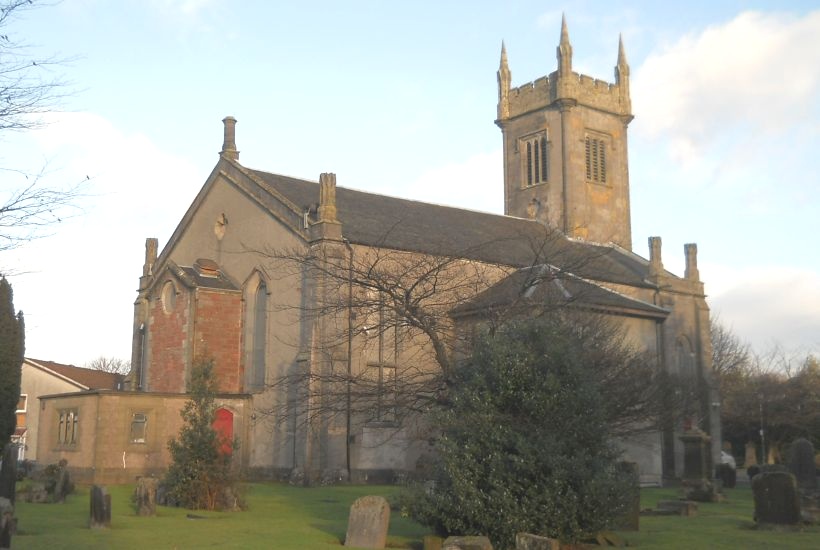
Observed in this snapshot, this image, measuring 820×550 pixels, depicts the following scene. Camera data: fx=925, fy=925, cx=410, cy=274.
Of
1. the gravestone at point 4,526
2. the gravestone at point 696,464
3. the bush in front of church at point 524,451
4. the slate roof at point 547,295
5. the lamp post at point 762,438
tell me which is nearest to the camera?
the gravestone at point 4,526

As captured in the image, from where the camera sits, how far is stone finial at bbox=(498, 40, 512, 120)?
182 ft

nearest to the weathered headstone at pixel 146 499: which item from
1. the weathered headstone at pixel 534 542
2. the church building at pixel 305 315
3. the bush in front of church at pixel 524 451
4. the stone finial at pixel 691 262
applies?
the bush in front of church at pixel 524 451

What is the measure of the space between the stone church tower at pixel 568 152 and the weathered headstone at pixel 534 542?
122 ft

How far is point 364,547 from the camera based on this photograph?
16.4 m

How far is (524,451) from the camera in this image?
15758 mm

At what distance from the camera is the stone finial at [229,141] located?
42219 mm

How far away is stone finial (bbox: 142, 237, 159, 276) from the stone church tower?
811 inches

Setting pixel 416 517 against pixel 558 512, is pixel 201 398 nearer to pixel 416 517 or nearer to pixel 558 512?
pixel 416 517

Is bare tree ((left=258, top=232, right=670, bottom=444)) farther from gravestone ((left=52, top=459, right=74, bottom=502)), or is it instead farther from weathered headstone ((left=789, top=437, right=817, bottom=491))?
gravestone ((left=52, top=459, right=74, bottom=502))

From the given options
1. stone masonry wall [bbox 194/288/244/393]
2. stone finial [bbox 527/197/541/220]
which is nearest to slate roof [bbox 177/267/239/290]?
stone masonry wall [bbox 194/288/244/393]

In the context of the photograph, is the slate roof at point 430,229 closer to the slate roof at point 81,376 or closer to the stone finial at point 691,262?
the stone finial at point 691,262

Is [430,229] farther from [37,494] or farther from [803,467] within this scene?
[37,494]

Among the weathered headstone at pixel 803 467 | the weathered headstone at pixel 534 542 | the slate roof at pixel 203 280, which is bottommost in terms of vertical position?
the weathered headstone at pixel 534 542

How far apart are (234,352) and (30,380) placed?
94.3ft
